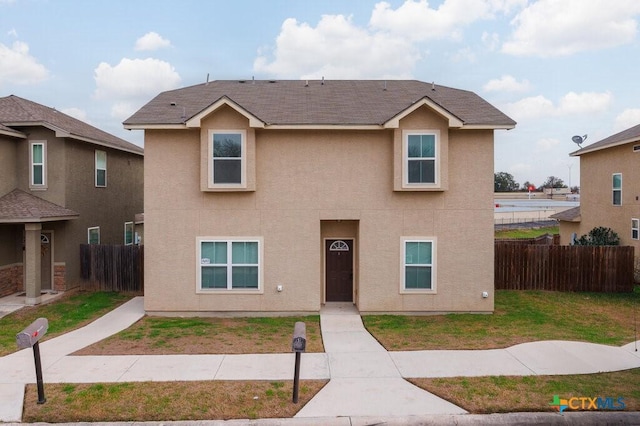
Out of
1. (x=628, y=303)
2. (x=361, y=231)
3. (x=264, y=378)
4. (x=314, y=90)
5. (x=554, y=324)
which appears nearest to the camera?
(x=264, y=378)

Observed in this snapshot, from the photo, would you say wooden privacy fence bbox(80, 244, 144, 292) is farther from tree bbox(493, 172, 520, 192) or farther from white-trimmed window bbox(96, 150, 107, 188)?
tree bbox(493, 172, 520, 192)

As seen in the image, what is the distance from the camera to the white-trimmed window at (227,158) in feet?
41.6

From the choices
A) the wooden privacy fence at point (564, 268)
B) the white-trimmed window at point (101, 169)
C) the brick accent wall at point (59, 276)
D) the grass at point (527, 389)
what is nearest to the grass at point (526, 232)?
the wooden privacy fence at point (564, 268)

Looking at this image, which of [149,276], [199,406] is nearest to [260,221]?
[149,276]

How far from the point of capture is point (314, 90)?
15.7m

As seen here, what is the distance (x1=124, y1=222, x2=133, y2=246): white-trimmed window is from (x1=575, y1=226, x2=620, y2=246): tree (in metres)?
20.7

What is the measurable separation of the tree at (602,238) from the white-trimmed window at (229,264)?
49.6ft

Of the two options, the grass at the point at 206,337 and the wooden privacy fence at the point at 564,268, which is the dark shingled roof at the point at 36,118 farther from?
the wooden privacy fence at the point at 564,268

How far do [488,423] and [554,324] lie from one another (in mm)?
6566

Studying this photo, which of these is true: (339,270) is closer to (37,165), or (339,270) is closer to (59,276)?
(59,276)

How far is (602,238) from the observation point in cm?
1920

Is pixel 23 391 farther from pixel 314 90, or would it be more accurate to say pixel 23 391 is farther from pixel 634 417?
pixel 314 90

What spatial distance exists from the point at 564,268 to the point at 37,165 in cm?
1942

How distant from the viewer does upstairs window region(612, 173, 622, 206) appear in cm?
1922
